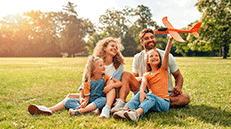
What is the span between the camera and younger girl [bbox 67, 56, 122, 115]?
380cm

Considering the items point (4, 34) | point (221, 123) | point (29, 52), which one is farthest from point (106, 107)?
point (4, 34)

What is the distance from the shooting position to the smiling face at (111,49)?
4426mm

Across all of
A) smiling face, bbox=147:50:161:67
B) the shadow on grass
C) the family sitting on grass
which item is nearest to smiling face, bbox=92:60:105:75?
the family sitting on grass

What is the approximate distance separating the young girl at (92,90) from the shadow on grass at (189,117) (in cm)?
92

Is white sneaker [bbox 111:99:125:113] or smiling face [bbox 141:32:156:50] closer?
white sneaker [bbox 111:99:125:113]

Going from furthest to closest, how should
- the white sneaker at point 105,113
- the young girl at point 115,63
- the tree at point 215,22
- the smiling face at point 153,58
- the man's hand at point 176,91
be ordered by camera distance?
the tree at point 215,22 → the young girl at point 115,63 → the man's hand at point 176,91 → the smiling face at point 153,58 → the white sneaker at point 105,113

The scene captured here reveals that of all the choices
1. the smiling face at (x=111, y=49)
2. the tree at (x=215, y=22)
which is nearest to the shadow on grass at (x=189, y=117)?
the smiling face at (x=111, y=49)

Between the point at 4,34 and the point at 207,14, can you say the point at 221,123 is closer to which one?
the point at 207,14

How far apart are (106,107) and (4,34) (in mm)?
58133

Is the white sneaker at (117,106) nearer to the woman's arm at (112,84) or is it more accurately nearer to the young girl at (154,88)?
the young girl at (154,88)

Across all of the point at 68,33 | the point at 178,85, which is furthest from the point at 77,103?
the point at 68,33

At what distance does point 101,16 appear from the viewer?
52375 mm

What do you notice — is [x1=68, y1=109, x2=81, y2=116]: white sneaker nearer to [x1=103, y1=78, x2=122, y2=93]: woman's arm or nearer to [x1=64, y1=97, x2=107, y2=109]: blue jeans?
[x1=64, y1=97, x2=107, y2=109]: blue jeans

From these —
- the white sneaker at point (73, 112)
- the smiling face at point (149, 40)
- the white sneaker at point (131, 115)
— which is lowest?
the white sneaker at point (73, 112)
